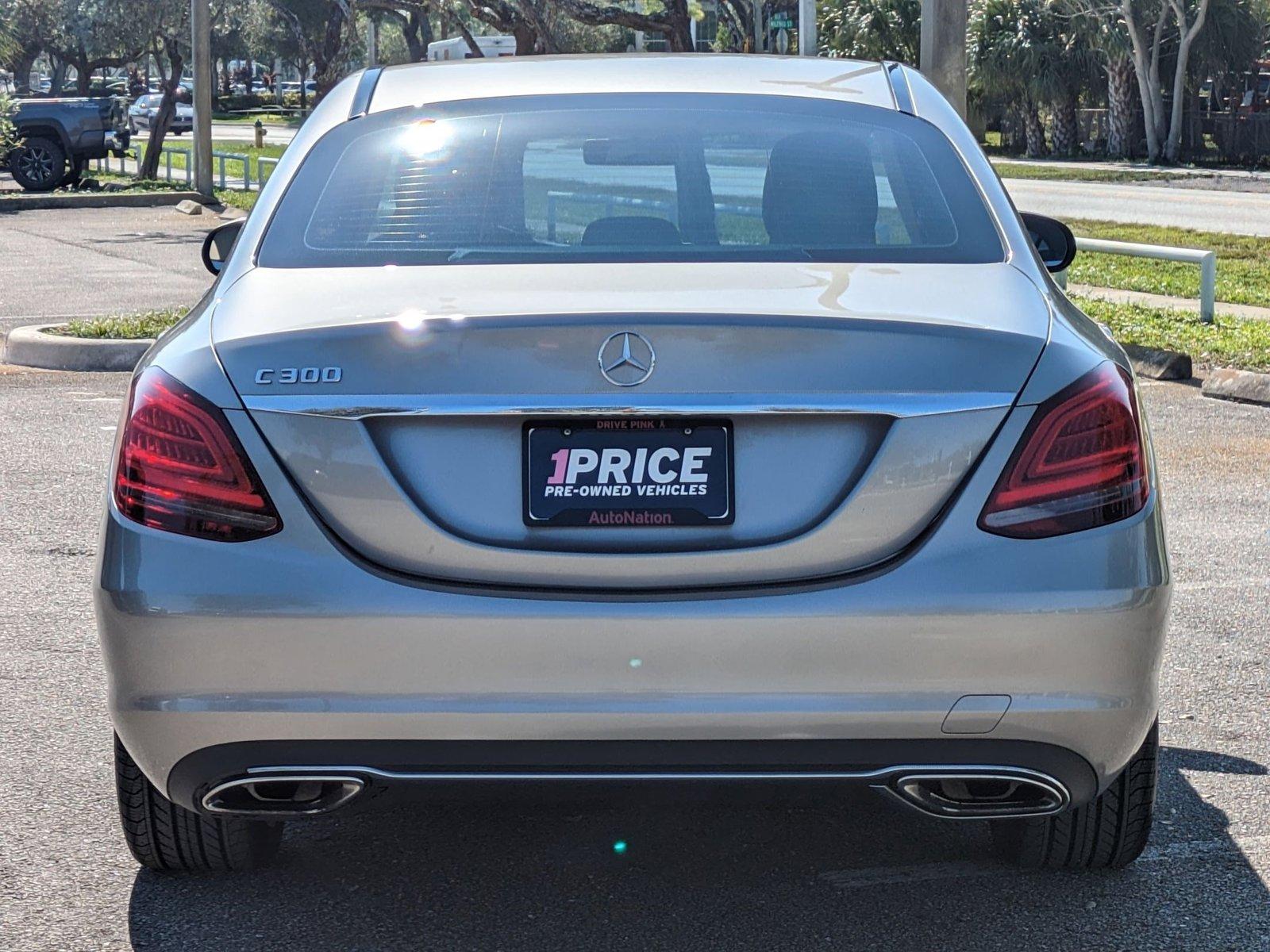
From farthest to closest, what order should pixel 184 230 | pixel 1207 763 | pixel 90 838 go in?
pixel 184 230, pixel 1207 763, pixel 90 838

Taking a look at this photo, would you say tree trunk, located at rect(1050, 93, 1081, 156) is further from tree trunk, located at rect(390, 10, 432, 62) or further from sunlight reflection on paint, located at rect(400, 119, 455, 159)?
sunlight reflection on paint, located at rect(400, 119, 455, 159)

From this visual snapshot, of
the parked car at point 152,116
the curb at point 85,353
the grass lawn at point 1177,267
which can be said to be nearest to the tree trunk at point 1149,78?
the grass lawn at point 1177,267

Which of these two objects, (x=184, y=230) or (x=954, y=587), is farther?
(x=184, y=230)

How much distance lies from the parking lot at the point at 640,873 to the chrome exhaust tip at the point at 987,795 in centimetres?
36


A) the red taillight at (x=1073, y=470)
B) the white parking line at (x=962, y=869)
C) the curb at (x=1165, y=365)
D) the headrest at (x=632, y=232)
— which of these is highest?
the headrest at (x=632, y=232)

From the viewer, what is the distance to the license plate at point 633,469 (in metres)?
3.00

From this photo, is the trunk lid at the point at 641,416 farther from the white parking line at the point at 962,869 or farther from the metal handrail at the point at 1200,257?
the metal handrail at the point at 1200,257

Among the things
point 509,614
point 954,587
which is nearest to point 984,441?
point 954,587

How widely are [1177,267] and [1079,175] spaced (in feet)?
67.5

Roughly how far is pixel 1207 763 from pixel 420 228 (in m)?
2.32

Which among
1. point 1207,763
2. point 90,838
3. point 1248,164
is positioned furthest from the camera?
point 1248,164

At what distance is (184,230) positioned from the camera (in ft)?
79.4

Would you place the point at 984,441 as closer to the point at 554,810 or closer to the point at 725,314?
the point at 725,314

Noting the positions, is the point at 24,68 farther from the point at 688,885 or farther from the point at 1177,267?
the point at 688,885
